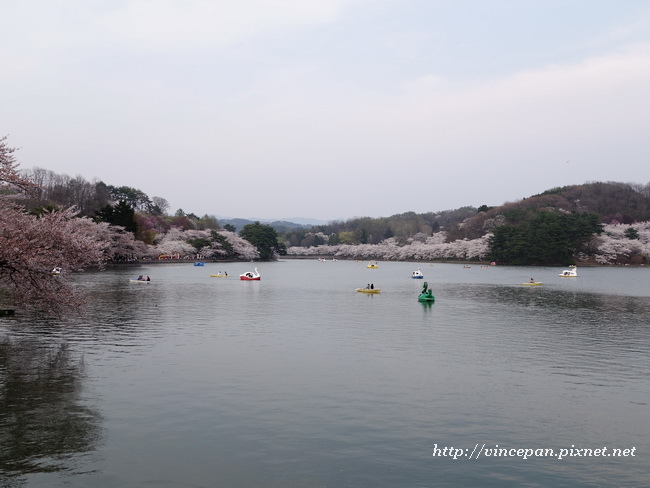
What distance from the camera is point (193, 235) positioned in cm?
15850

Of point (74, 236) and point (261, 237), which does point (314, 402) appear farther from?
point (261, 237)

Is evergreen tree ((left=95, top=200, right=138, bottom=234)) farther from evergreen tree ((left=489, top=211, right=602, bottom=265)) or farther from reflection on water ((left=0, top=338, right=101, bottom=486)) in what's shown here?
reflection on water ((left=0, top=338, right=101, bottom=486))

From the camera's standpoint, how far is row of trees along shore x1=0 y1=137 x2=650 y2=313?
22750 millimetres

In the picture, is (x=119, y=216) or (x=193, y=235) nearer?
(x=119, y=216)

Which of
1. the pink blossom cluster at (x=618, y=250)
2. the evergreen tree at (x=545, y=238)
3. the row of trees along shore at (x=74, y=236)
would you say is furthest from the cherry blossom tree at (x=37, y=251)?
the pink blossom cluster at (x=618, y=250)

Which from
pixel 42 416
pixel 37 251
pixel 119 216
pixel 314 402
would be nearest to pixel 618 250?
pixel 119 216

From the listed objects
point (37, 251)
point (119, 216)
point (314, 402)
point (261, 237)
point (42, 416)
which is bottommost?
point (314, 402)

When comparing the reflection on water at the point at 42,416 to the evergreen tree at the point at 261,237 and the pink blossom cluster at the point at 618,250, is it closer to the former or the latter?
the pink blossom cluster at the point at 618,250

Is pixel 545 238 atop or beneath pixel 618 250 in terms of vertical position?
atop

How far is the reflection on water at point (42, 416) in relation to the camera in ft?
41.0

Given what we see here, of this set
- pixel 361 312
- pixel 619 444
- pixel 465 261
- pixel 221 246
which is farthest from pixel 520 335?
pixel 465 261

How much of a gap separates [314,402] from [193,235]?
478 ft

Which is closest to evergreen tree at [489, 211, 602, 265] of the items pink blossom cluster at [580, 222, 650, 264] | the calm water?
pink blossom cluster at [580, 222, 650, 264]

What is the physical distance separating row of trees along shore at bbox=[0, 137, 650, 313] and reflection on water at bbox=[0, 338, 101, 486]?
387cm
